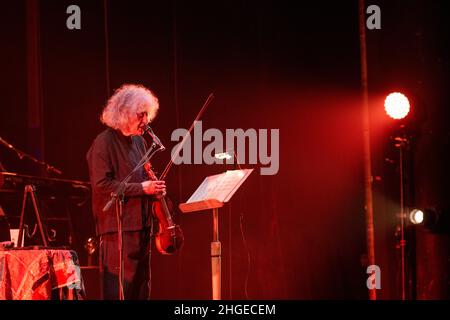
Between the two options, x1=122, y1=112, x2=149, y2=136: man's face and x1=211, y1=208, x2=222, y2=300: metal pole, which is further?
x1=122, y1=112, x2=149, y2=136: man's face

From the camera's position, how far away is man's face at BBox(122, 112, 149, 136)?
432 centimetres

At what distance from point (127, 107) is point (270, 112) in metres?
2.22

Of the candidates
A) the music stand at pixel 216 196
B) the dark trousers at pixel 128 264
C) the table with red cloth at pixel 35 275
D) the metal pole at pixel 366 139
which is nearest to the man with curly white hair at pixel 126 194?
the dark trousers at pixel 128 264

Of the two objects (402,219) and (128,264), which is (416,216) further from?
(128,264)

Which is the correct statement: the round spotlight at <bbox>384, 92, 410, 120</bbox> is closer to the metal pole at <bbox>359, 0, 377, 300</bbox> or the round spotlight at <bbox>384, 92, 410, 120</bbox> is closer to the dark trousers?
the metal pole at <bbox>359, 0, 377, 300</bbox>

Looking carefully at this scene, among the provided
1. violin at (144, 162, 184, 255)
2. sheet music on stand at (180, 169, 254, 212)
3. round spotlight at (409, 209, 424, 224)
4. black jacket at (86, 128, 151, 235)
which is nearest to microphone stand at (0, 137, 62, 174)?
black jacket at (86, 128, 151, 235)

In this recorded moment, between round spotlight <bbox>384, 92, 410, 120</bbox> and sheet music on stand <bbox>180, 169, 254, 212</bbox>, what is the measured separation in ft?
7.97

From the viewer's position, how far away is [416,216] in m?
5.90
